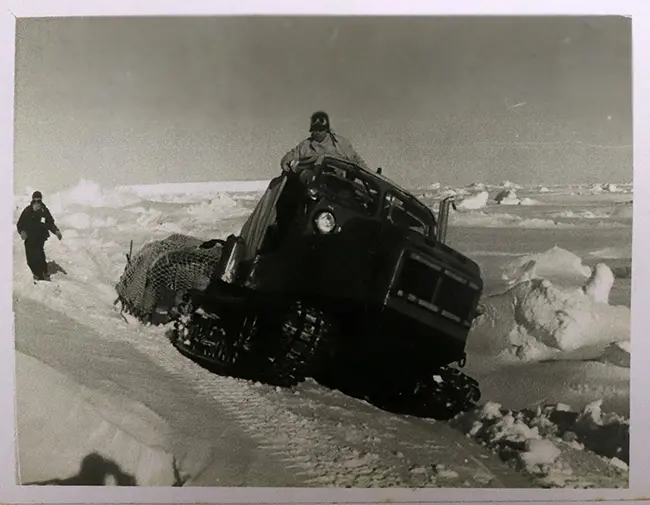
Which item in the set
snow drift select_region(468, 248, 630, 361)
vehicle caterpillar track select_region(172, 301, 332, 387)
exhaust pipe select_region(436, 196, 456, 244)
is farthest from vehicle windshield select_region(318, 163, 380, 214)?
snow drift select_region(468, 248, 630, 361)

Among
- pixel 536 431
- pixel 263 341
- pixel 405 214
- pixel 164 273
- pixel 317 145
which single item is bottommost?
pixel 536 431

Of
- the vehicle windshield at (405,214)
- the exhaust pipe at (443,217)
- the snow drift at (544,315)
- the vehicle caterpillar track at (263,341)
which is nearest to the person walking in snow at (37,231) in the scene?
the vehicle caterpillar track at (263,341)

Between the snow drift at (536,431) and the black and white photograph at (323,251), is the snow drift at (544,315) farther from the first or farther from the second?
the snow drift at (536,431)

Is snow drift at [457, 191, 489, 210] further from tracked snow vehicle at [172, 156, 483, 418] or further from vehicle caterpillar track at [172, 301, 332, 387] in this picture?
vehicle caterpillar track at [172, 301, 332, 387]

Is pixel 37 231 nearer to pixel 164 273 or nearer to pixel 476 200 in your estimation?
pixel 164 273

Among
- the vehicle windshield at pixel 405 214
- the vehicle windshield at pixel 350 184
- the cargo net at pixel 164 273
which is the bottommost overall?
the cargo net at pixel 164 273

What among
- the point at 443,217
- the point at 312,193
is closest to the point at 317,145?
the point at 312,193

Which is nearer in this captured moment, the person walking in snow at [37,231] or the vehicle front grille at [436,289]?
the vehicle front grille at [436,289]
